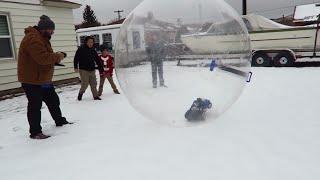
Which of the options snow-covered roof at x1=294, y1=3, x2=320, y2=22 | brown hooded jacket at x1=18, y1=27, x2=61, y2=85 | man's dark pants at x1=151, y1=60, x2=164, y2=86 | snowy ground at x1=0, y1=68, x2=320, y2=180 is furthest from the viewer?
snow-covered roof at x1=294, y1=3, x2=320, y2=22

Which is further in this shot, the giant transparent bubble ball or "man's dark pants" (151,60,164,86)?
"man's dark pants" (151,60,164,86)

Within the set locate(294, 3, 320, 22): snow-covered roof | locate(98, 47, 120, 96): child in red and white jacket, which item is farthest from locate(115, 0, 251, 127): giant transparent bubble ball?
locate(294, 3, 320, 22): snow-covered roof

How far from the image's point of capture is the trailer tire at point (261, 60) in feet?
42.4

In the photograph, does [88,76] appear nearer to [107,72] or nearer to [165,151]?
[107,72]

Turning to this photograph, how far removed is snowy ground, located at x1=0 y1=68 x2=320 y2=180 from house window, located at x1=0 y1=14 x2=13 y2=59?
145 inches

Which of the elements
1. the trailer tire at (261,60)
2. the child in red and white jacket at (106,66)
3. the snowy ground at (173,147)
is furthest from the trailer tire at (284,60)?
the child in red and white jacket at (106,66)

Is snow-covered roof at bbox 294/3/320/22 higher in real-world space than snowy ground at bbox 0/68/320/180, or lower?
higher

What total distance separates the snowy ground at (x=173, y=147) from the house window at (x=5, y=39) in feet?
12.1

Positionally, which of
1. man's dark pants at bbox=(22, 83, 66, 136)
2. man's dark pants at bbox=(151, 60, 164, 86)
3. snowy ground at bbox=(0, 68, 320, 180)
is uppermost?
man's dark pants at bbox=(151, 60, 164, 86)

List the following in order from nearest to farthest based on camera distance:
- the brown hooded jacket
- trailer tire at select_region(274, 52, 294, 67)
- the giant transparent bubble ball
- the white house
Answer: the giant transparent bubble ball
the brown hooded jacket
the white house
trailer tire at select_region(274, 52, 294, 67)

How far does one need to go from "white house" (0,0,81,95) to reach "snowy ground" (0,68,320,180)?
331 cm

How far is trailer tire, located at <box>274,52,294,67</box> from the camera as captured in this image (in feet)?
40.3

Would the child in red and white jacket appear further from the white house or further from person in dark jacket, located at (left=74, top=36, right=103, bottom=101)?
the white house

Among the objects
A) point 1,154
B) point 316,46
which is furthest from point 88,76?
point 316,46
